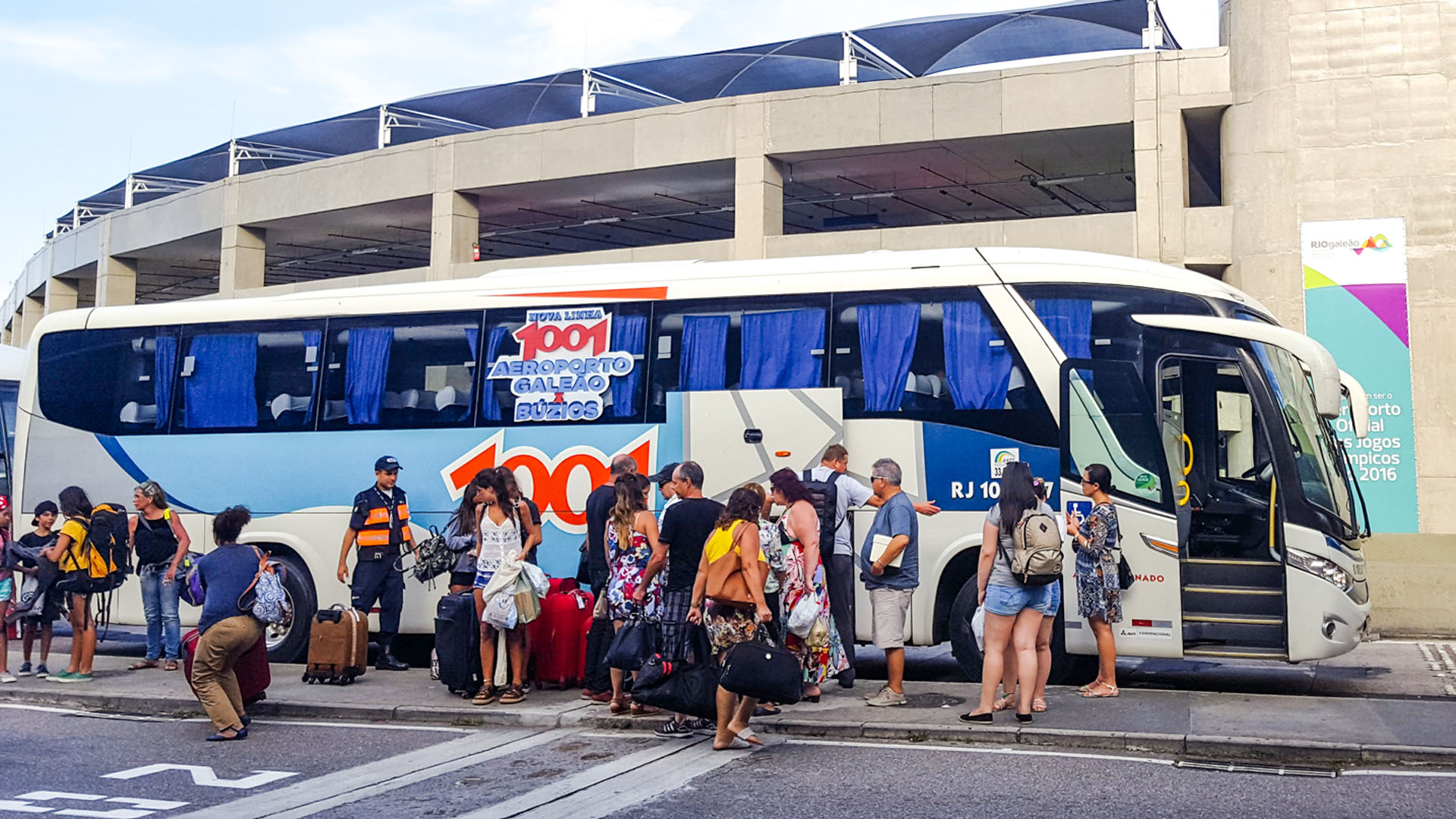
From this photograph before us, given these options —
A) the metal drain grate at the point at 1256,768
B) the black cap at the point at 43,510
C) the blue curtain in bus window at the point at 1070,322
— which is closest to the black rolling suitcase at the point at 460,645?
the black cap at the point at 43,510

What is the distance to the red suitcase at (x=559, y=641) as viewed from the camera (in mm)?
11039

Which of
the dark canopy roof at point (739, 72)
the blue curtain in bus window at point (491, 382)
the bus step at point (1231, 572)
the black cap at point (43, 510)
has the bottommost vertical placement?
the bus step at point (1231, 572)

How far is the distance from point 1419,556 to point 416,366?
11280 millimetres

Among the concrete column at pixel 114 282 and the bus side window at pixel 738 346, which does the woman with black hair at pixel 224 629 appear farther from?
the concrete column at pixel 114 282

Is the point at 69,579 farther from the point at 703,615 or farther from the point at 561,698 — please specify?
the point at 703,615

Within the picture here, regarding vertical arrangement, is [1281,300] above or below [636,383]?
above

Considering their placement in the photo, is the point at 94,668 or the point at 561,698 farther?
the point at 94,668

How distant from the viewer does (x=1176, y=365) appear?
10820 mm

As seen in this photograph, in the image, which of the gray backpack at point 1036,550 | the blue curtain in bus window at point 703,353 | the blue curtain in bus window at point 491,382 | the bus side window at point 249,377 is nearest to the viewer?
the gray backpack at point 1036,550

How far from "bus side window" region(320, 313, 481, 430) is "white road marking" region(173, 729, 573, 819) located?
163 inches

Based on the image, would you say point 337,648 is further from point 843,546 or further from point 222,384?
point 843,546

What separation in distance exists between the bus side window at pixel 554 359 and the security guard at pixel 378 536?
105cm

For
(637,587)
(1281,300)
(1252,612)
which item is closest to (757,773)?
(637,587)

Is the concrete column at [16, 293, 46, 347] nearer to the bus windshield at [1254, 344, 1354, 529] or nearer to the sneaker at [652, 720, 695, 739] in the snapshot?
the sneaker at [652, 720, 695, 739]
